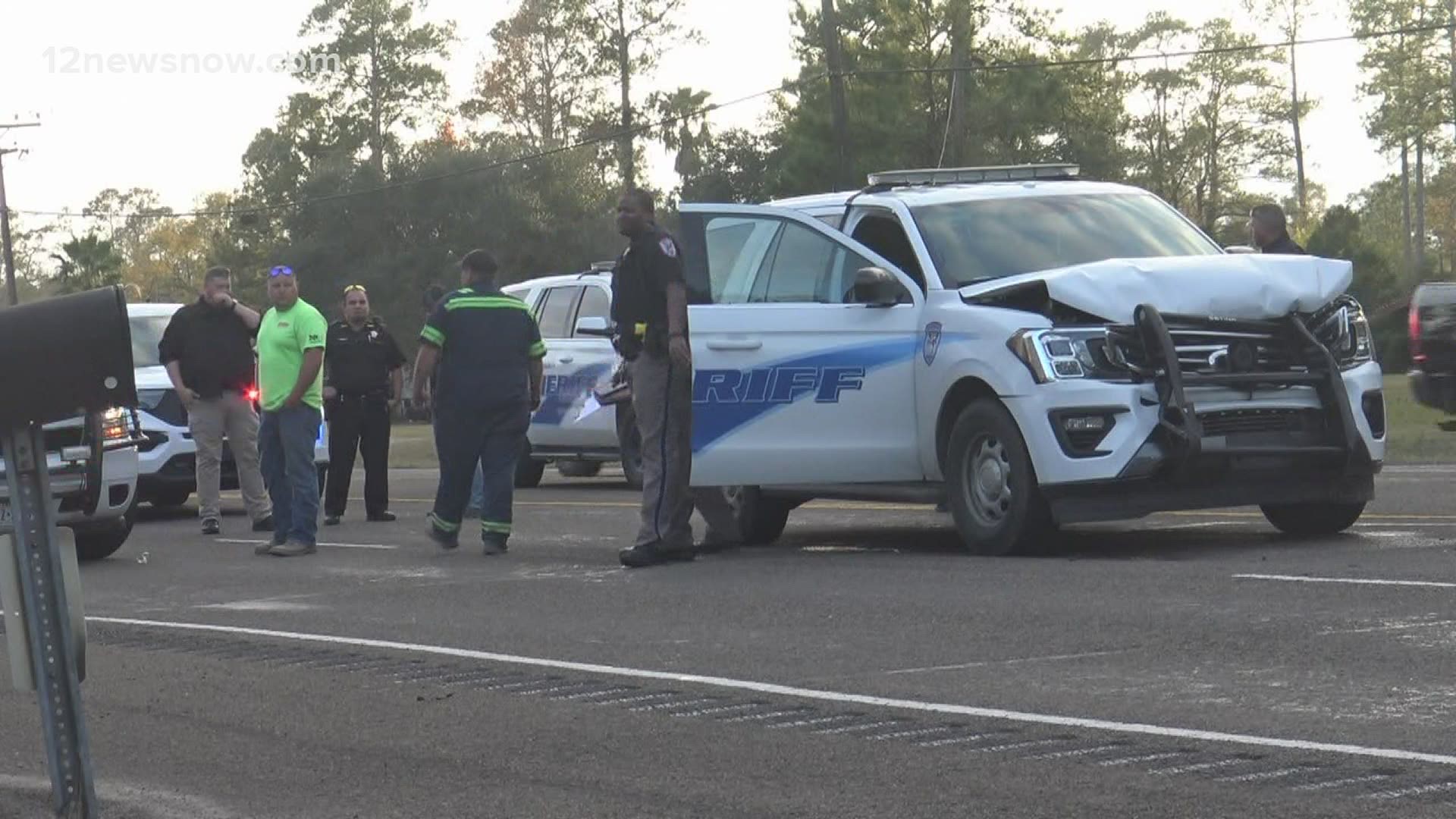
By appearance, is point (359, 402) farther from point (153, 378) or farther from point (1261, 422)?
point (1261, 422)

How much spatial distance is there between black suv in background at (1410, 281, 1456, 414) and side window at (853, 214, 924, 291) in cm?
353

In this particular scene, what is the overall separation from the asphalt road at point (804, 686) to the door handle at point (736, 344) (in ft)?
3.82

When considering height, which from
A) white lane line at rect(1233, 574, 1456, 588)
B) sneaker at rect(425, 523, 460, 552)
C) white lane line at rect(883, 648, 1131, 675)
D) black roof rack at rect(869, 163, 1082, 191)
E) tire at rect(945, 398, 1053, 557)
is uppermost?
black roof rack at rect(869, 163, 1082, 191)

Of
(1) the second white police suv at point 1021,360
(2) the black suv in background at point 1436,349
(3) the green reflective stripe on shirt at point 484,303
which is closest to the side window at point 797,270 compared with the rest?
(1) the second white police suv at point 1021,360

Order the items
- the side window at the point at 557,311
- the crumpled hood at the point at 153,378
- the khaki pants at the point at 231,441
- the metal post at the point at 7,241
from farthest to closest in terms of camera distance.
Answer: the metal post at the point at 7,241, the side window at the point at 557,311, the crumpled hood at the point at 153,378, the khaki pants at the point at 231,441

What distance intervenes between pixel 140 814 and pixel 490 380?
769cm

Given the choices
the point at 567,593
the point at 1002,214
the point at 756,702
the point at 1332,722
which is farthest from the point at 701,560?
the point at 1332,722

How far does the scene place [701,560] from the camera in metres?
12.9

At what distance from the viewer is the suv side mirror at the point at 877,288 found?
12.1 metres

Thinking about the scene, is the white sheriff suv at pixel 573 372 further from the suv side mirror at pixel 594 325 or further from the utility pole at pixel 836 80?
the utility pole at pixel 836 80

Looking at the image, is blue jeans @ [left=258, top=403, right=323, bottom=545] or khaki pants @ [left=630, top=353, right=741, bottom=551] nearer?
khaki pants @ [left=630, top=353, right=741, bottom=551]

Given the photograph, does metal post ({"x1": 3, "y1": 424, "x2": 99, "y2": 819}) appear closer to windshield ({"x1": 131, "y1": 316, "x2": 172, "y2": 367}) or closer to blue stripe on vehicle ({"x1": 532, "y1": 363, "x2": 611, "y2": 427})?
blue stripe on vehicle ({"x1": 532, "y1": 363, "x2": 611, "y2": 427})

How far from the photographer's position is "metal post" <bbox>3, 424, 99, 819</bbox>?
17.0ft

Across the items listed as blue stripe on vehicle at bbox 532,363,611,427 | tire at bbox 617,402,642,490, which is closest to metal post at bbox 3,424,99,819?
tire at bbox 617,402,642,490
